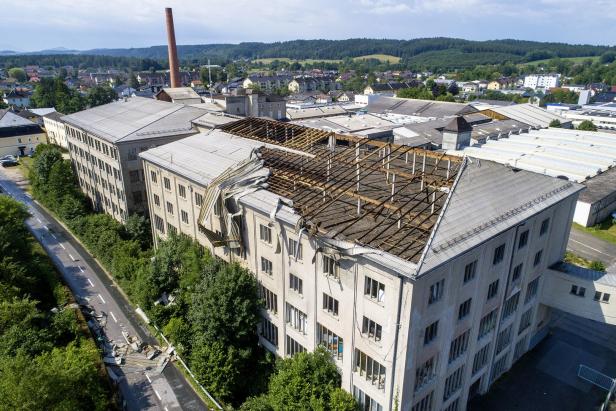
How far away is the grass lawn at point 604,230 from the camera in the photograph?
64062mm

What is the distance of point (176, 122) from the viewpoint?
213 ft

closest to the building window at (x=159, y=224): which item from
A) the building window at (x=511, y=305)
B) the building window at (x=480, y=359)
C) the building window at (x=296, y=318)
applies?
the building window at (x=296, y=318)

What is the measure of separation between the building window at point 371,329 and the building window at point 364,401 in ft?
16.5

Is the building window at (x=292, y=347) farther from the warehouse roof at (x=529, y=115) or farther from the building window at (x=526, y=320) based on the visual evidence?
the warehouse roof at (x=529, y=115)

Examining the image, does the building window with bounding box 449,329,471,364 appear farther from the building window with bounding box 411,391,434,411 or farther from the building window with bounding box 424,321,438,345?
the building window with bounding box 424,321,438,345

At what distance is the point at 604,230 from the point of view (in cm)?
6650

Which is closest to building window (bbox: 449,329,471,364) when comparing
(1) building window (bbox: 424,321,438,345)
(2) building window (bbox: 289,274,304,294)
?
(1) building window (bbox: 424,321,438,345)

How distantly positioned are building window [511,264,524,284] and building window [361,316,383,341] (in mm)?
14160

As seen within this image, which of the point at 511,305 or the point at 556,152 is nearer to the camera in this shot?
the point at 511,305

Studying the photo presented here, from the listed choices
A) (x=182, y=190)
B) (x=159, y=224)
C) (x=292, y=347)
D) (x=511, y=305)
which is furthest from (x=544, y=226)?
(x=159, y=224)

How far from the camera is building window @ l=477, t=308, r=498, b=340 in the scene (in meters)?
32.8

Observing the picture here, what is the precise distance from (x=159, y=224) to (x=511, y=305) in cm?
4312

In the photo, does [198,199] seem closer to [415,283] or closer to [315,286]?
[315,286]

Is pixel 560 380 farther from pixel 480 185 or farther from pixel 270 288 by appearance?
pixel 270 288
